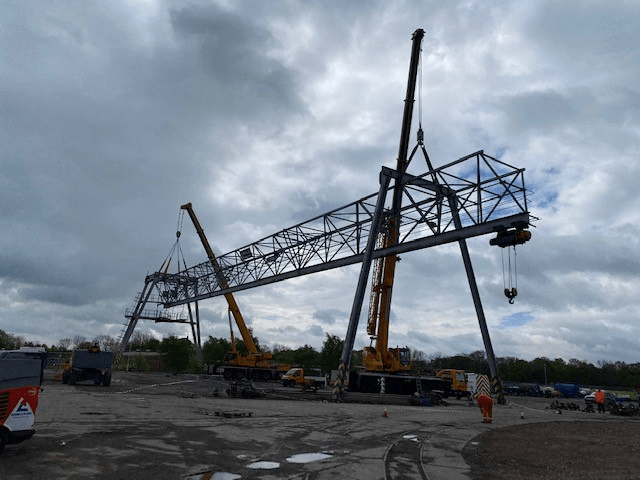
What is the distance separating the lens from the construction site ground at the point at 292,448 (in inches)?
290

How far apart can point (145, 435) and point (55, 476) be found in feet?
12.3

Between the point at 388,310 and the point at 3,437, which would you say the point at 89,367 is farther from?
the point at 3,437

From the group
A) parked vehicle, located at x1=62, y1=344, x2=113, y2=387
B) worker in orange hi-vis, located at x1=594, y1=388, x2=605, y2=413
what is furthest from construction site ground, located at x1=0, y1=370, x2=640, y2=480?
parked vehicle, located at x1=62, y1=344, x2=113, y2=387

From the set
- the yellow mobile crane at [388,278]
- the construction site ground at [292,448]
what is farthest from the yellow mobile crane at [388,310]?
the construction site ground at [292,448]

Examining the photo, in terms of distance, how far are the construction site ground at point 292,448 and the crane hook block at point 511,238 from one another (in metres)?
A: 8.41

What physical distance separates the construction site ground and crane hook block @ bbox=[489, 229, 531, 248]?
841 centimetres

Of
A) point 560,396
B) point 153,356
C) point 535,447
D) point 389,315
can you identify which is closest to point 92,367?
point 389,315

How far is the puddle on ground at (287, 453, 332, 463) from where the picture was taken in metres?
8.37

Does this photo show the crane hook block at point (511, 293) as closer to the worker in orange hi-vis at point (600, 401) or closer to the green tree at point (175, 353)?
the worker in orange hi-vis at point (600, 401)

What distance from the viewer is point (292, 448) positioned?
960 cm

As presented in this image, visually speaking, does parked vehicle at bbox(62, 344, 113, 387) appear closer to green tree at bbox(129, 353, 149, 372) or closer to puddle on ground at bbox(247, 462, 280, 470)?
puddle on ground at bbox(247, 462, 280, 470)

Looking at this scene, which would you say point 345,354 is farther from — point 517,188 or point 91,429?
point 91,429

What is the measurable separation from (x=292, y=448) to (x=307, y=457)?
100cm

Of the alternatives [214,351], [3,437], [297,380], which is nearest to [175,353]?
[214,351]
